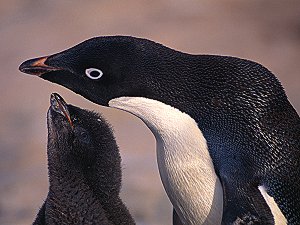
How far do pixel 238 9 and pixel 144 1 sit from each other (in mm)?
794

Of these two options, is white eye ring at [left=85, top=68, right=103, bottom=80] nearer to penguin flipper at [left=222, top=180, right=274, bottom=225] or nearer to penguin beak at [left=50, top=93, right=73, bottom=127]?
penguin beak at [left=50, top=93, right=73, bottom=127]

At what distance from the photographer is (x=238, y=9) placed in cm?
768

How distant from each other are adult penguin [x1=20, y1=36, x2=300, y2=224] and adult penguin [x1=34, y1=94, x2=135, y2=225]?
0.13m

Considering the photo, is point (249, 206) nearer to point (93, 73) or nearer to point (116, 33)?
point (93, 73)

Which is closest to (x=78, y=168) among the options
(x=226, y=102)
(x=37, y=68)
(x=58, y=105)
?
(x=58, y=105)

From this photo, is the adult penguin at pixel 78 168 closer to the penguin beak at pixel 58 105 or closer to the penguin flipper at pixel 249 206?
the penguin beak at pixel 58 105

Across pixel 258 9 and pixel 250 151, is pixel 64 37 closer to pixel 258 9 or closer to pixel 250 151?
pixel 258 9

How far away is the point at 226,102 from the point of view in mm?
2176

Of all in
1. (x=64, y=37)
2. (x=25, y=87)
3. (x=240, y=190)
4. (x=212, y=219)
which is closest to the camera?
(x=240, y=190)

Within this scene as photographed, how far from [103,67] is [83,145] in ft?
0.77

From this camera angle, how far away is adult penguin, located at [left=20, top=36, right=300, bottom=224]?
213cm

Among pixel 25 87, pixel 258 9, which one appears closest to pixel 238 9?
pixel 258 9

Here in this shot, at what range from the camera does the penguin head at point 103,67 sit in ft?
7.13

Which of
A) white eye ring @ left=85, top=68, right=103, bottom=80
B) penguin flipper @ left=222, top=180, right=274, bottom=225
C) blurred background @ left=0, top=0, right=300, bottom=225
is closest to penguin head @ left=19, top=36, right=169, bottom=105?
white eye ring @ left=85, top=68, right=103, bottom=80
